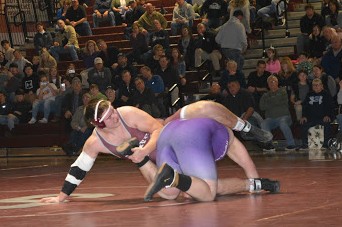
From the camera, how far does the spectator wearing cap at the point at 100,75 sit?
20.1m

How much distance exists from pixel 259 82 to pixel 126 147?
1028cm

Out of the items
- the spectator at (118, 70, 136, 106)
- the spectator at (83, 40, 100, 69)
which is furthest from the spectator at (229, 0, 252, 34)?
the spectator at (83, 40, 100, 69)

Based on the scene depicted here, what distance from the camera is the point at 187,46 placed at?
20281mm

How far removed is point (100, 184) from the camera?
1141cm

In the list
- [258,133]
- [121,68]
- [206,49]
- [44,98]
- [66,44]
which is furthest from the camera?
[66,44]

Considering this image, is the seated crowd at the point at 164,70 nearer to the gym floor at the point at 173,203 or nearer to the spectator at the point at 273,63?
the spectator at the point at 273,63

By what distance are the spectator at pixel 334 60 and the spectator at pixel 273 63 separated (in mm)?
1026

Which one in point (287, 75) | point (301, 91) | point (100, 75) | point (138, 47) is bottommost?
point (301, 91)

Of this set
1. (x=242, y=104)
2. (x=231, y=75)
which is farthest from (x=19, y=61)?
(x=242, y=104)

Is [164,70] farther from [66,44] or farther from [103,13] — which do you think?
[103,13]

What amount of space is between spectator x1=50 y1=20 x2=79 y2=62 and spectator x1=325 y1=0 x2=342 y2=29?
21.5 ft

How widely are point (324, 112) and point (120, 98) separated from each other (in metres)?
4.45

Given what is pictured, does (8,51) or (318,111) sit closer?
(318,111)

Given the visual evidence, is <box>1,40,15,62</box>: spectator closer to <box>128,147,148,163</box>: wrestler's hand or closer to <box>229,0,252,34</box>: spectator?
<box>229,0,252,34</box>: spectator
